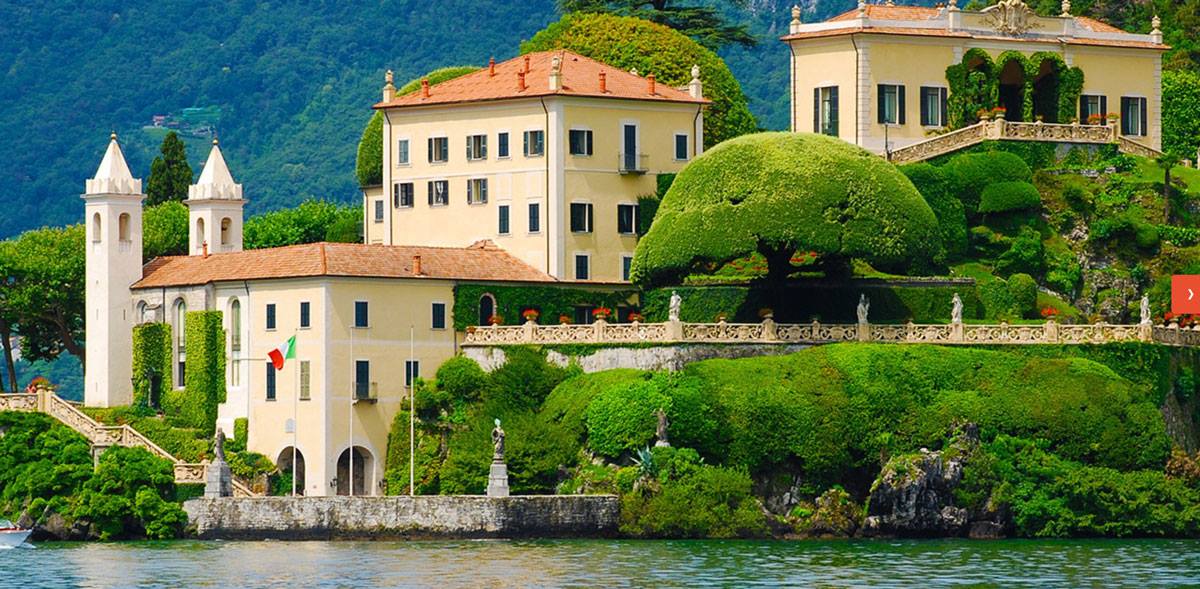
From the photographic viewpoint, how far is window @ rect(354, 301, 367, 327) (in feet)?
329

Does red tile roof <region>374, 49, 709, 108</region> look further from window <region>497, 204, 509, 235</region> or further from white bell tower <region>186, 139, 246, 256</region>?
white bell tower <region>186, 139, 246, 256</region>

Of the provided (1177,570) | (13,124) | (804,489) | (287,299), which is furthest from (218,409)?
(13,124)

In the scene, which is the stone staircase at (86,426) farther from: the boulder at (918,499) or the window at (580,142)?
the boulder at (918,499)

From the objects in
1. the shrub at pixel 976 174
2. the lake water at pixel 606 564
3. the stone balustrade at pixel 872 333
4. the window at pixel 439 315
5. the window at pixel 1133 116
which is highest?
the window at pixel 1133 116

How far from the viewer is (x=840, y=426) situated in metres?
95.0

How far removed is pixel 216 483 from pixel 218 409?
7100mm

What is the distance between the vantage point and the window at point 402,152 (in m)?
110

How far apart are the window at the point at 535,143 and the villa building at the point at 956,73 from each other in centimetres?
964

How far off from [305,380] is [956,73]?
83.8ft

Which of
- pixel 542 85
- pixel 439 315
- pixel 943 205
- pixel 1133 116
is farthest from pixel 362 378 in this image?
pixel 1133 116

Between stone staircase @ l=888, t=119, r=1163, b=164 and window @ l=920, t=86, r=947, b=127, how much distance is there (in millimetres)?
1394

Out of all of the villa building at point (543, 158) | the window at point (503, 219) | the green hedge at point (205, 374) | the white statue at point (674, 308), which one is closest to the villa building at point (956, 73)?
the villa building at point (543, 158)

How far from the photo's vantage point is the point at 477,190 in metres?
108

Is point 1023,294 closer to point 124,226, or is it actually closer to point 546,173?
point 546,173
